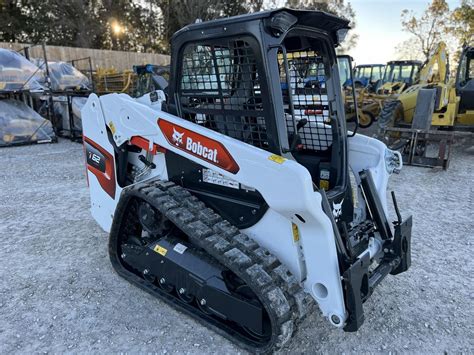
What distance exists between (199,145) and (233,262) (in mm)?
795

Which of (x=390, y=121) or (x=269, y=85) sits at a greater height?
(x=269, y=85)

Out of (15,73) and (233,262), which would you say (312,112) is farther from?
(15,73)

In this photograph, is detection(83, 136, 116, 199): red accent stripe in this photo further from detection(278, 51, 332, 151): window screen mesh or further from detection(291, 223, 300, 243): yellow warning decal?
detection(291, 223, 300, 243): yellow warning decal

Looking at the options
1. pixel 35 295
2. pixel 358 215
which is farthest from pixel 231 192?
pixel 35 295

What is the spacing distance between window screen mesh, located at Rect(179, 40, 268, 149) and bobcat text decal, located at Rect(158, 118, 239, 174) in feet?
0.59

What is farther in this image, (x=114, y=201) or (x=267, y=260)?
(x=114, y=201)

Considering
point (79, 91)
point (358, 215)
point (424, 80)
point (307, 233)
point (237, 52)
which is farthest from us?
point (79, 91)

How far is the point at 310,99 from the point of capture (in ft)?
9.60

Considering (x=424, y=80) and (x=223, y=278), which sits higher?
(x=424, y=80)

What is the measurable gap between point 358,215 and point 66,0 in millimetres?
24365

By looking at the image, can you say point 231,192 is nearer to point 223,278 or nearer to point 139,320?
point 223,278

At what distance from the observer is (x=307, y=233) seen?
221 centimetres

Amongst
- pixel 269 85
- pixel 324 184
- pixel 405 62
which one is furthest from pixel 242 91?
pixel 405 62

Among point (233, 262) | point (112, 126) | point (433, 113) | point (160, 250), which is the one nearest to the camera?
point (233, 262)
